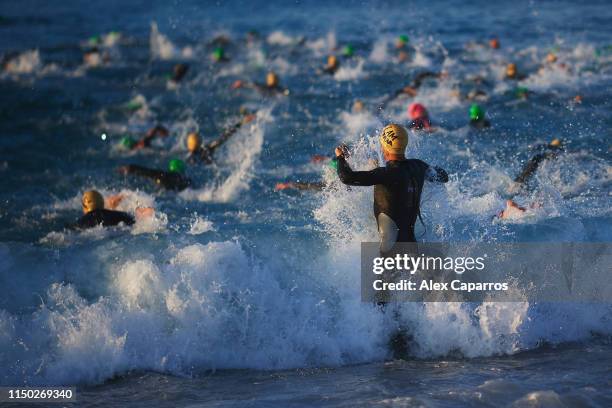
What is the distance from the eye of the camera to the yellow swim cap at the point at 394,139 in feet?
20.1

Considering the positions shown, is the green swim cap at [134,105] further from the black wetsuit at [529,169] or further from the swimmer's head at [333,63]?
the black wetsuit at [529,169]

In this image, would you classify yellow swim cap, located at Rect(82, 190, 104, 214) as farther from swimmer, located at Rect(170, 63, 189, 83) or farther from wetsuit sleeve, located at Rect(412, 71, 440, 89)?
swimmer, located at Rect(170, 63, 189, 83)

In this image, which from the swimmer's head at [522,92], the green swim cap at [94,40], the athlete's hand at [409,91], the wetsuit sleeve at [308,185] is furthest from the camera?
the green swim cap at [94,40]

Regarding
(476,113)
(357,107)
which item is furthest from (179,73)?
(476,113)

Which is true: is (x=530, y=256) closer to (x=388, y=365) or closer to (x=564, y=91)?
(x=388, y=365)

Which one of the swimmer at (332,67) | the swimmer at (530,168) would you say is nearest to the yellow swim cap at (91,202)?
the swimmer at (530,168)

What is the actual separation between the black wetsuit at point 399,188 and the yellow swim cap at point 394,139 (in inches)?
4.3

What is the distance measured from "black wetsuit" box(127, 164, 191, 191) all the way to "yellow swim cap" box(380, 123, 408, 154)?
18.1 ft

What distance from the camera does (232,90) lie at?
56.9ft

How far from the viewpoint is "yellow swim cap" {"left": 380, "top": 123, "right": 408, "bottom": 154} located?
20.1 ft

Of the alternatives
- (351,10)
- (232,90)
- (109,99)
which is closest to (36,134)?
(109,99)

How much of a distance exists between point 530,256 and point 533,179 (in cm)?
217

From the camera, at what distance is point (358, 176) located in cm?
596

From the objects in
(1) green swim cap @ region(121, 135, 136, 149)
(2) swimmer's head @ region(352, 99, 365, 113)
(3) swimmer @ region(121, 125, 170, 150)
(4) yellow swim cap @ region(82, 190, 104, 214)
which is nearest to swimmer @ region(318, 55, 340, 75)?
(2) swimmer's head @ region(352, 99, 365, 113)
